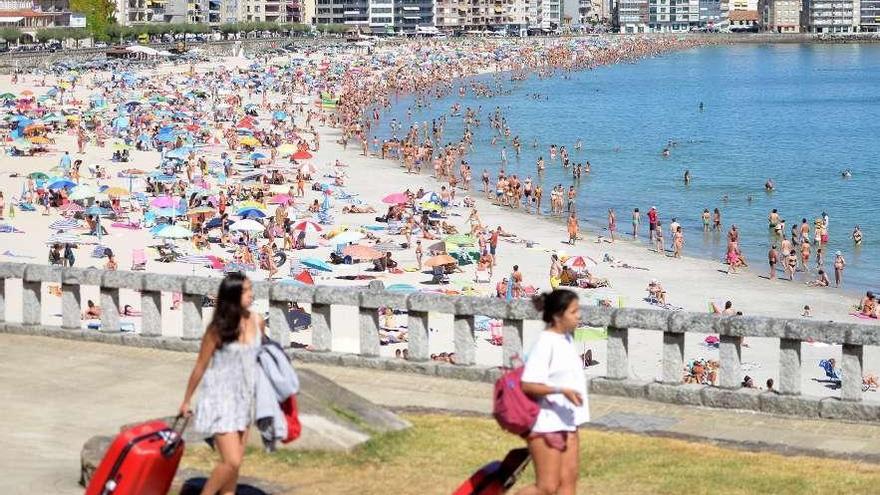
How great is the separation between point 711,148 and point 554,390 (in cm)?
7763

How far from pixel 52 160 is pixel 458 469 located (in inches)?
1994

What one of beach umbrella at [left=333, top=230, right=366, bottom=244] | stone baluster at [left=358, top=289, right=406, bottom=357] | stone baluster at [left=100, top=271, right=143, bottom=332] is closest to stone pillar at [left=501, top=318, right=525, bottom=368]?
stone baluster at [left=358, top=289, right=406, bottom=357]

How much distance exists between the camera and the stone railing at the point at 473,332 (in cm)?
1409

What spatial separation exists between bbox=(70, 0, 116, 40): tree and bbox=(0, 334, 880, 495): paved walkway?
164 meters

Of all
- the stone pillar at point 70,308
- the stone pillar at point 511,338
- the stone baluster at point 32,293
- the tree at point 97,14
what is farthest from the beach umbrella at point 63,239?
the tree at point 97,14

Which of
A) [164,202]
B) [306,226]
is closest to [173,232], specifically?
[306,226]

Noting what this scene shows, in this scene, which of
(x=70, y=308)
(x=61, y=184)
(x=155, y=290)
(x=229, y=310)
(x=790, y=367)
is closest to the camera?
(x=229, y=310)

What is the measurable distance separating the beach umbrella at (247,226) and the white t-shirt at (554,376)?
29998 mm

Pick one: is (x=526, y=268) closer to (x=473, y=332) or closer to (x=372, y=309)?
(x=473, y=332)

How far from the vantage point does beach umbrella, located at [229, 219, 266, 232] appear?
38375 millimetres

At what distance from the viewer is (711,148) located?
278ft

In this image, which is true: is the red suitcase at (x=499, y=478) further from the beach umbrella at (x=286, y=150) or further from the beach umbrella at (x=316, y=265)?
the beach umbrella at (x=286, y=150)

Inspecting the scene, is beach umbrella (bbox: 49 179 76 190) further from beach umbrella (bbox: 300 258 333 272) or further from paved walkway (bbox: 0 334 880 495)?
paved walkway (bbox: 0 334 880 495)

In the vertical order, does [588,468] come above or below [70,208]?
above
